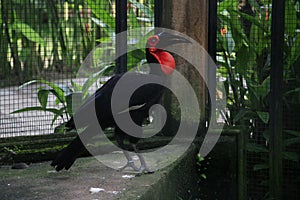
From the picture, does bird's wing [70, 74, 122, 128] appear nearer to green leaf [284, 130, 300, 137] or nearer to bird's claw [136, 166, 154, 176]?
bird's claw [136, 166, 154, 176]

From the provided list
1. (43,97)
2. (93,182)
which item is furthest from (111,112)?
(43,97)

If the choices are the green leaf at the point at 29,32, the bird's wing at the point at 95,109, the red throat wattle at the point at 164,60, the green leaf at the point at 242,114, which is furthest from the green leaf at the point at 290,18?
the green leaf at the point at 29,32

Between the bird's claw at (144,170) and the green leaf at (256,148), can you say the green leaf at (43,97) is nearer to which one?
the bird's claw at (144,170)

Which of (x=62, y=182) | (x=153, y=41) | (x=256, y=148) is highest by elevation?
(x=153, y=41)

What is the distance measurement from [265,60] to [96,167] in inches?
76.4

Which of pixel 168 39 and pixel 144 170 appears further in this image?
pixel 168 39

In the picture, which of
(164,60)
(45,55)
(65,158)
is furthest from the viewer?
(45,55)

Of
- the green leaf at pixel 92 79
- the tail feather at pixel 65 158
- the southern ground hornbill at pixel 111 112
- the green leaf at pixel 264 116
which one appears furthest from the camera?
the green leaf at pixel 92 79

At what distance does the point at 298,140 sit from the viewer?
4430mm

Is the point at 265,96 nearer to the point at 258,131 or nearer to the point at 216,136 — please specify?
the point at 258,131

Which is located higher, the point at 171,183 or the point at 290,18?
the point at 290,18

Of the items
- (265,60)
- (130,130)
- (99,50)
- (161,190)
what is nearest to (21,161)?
(130,130)

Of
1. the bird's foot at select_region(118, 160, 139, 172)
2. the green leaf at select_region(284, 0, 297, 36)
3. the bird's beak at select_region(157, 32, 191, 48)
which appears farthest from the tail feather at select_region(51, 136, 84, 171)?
the green leaf at select_region(284, 0, 297, 36)

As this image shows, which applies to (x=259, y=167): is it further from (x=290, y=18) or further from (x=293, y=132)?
(x=290, y=18)
